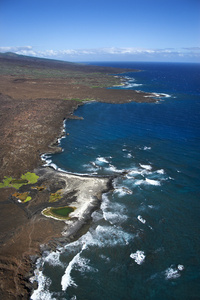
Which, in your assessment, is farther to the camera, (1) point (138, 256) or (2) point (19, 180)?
(2) point (19, 180)

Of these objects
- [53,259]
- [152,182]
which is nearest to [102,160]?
[152,182]

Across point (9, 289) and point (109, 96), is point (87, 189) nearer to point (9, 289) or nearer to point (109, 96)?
point (9, 289)

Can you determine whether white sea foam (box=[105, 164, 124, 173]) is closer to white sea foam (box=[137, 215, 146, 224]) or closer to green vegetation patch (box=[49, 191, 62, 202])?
green vegetation patch (box=[49, 191, 62, 202])

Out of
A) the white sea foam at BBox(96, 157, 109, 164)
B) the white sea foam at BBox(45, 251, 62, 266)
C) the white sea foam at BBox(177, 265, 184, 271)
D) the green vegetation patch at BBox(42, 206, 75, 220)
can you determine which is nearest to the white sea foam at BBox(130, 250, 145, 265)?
the white sea foam at BBox(177, 265, 184, 271)

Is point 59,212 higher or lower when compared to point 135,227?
higher

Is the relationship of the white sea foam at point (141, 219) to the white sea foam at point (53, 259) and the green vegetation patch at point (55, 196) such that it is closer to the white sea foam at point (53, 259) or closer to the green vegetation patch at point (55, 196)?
the white sea foam at point (53, 259)

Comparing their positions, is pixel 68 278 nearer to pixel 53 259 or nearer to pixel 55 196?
pixel 53 259
